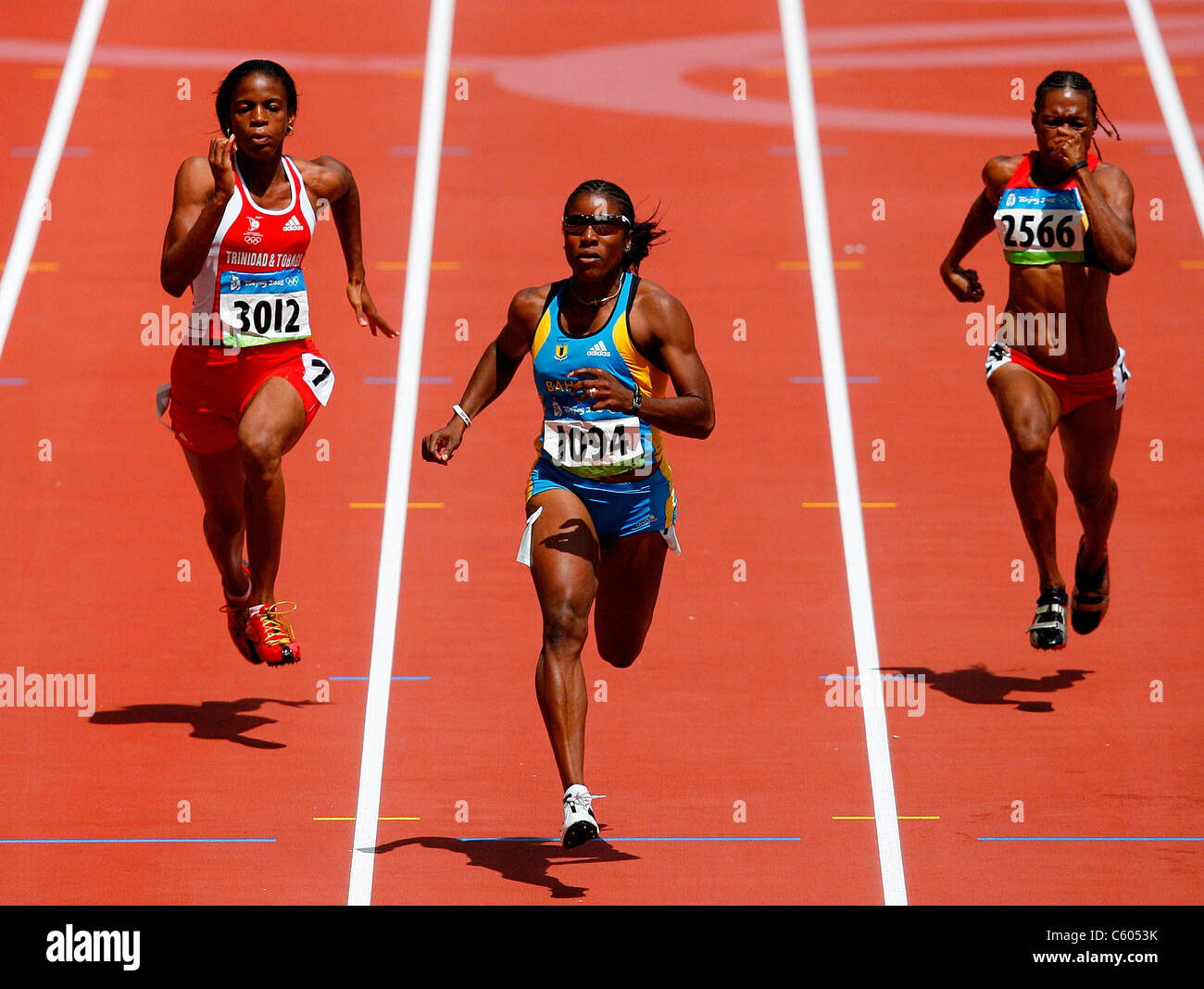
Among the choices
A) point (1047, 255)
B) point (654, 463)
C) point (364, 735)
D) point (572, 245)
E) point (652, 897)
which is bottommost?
point (652, 897)

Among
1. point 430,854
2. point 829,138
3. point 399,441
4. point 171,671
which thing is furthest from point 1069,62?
point 430,854

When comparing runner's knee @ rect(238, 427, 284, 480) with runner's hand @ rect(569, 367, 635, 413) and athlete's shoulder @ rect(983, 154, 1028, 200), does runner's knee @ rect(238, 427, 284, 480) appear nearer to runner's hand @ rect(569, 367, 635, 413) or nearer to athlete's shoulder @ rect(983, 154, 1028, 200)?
runner's hand @ rect(569, 367, 635, 413)

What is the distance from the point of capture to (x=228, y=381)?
9773 mm

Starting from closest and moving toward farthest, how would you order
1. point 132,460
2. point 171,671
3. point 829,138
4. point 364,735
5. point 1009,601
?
point 364,735, point 171,671, point 1009,601, point 132,460, point 829,138

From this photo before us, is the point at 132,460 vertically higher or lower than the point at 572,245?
higher

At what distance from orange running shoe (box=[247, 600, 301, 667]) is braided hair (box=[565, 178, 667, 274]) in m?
2.34

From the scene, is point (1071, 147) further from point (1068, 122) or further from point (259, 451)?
point (259, 451)

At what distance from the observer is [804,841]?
873cm

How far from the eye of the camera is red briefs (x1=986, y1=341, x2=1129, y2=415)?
10391 mm

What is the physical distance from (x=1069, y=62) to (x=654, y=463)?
11.1 meters

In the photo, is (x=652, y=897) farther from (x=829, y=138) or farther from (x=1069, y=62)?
(x=1069, y=62)

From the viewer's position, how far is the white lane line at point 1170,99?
16.7 meters

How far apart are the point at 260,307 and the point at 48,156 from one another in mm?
7977

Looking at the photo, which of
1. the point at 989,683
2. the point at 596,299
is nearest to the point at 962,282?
the point at 989,683
